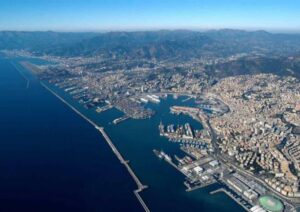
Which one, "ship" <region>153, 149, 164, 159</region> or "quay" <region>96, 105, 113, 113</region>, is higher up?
"quay" <region>96, 105, 113, 113</region>

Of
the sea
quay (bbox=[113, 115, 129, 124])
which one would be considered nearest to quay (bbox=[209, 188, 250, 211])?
the sea

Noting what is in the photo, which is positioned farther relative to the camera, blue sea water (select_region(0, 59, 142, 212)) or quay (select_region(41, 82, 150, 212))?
quay (select_region(41, 82, 150, 212))

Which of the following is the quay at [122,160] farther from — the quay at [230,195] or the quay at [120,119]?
the quay at [230,195]

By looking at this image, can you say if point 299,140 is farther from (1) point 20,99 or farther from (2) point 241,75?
(1) point 20,99

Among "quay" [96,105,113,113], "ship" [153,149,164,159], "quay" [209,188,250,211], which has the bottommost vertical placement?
"quay" [209,188,250,211]

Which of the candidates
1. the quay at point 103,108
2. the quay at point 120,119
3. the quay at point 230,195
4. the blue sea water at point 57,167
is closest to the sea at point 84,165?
the blue sea water at point 57,167

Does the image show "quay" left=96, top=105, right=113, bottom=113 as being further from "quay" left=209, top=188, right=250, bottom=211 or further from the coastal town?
"quay" left=209, top=188, right=250, bottom=211

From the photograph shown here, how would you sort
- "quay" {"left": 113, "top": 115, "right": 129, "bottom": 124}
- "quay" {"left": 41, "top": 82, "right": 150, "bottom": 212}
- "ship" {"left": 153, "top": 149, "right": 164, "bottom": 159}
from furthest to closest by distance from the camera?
1. "quay" {"left": 113, "top": 115, "right": 129, "bottom": 124}
2. "ship" {"left": 153, "top": 149, "right": 164, "bottom": 159}
3. "quay" {"left": 41, "top": 82, "right": 150, "bottom": 212}

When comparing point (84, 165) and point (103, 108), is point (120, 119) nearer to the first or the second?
point (103, 108)

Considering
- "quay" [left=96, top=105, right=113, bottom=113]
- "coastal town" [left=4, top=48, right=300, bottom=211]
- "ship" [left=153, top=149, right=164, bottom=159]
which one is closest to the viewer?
"coastal town" [left=4, top=48, right=300, bottom=211]
